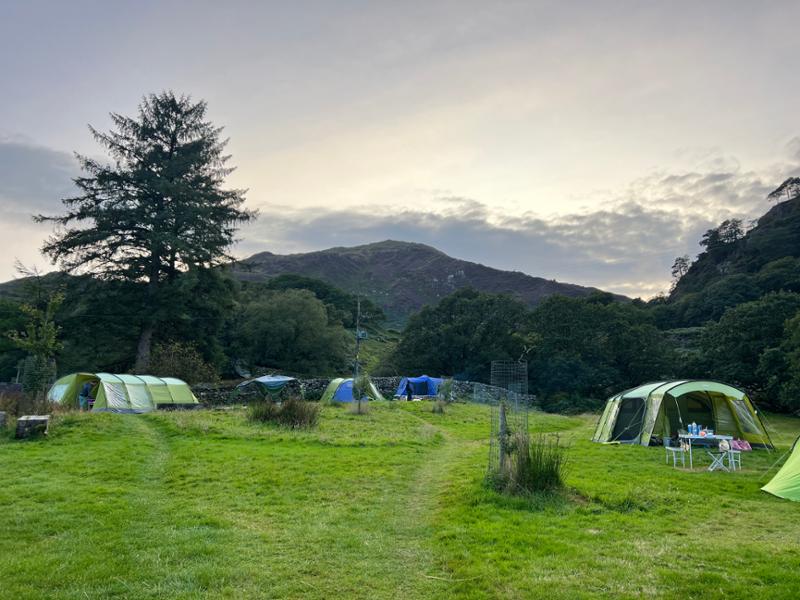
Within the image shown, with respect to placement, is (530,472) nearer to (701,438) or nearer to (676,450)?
(676,450)

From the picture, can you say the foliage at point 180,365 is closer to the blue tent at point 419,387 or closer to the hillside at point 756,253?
the blue tent at point 419,387

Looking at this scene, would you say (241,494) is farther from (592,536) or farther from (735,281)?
(735,281)

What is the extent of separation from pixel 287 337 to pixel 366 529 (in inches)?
1711

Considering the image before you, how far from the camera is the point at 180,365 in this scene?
33594mm

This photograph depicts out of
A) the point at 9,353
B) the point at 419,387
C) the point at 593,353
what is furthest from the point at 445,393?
the point at 9,353

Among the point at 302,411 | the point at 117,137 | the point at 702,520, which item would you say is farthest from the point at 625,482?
the point at 117,137

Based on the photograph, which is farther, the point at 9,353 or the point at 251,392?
the point at 9,353

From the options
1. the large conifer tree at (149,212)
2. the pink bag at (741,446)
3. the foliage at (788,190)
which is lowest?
the pink bag at (741,446)

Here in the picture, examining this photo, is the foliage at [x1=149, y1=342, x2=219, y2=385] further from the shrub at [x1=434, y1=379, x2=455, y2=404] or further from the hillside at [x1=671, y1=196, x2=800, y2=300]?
the hillside at [x1=671, y1=196, x2=800, y2=300]

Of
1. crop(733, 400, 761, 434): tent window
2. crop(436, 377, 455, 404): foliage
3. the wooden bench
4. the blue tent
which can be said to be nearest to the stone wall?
the blue tent

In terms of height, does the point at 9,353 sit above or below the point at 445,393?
above

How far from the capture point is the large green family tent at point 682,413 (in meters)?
17.1

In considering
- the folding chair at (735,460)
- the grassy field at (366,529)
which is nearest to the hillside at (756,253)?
the folding chair at (735,460)

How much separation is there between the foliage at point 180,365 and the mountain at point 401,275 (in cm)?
8862
